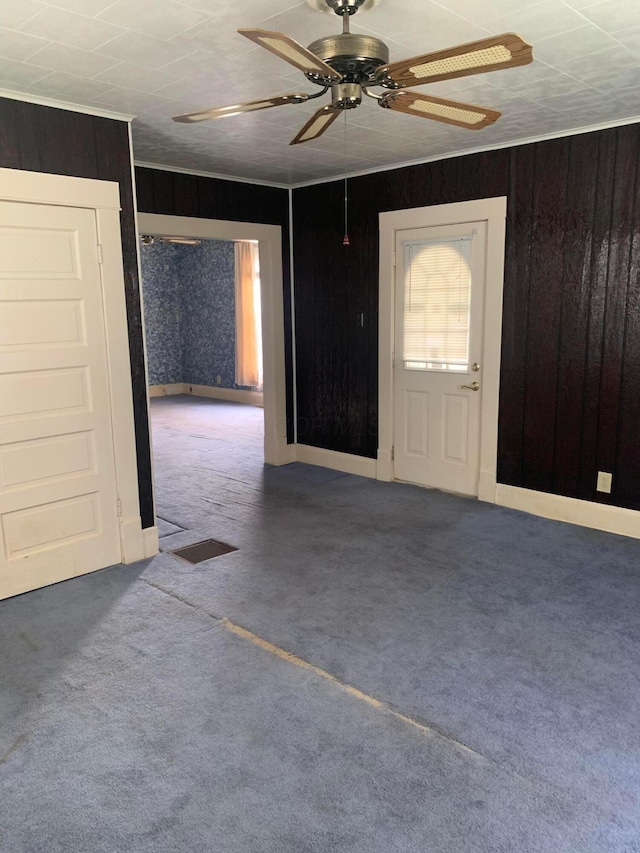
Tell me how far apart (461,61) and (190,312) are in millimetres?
9623

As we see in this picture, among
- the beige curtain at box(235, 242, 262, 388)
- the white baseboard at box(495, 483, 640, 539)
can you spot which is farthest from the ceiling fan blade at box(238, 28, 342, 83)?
the beige curtain at box(235, 242, 262, 388)

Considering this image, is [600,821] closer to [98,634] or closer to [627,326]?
[98,634]

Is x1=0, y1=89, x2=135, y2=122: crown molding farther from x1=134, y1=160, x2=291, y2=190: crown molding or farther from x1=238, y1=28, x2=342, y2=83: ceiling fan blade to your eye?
x1=238, y1=28, x2=342, y2=83: ceiling fan blade

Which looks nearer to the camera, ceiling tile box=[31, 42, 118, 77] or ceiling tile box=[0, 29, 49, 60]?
ceiling tile box=[0, 29, 49, 60]

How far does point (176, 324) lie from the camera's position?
11188mm

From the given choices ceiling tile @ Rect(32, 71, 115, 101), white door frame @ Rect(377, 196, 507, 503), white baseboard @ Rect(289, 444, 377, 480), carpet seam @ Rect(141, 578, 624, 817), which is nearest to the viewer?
carpet seam @ Rect(141, 578, 624, 817)

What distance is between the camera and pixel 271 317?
19.1 ft

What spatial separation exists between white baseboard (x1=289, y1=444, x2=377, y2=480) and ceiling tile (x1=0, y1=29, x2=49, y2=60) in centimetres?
384

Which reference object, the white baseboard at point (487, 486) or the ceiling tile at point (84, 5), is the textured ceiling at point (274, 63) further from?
the white baseboard at point (487, 486)

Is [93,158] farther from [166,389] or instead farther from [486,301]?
[166,389]

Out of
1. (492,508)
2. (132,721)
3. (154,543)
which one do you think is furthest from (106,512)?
(492,508)

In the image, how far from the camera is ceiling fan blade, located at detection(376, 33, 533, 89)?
1.72 m

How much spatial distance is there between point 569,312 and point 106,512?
3147 millimetres

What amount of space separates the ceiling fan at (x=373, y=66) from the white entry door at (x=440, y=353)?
231 centimetres
